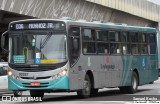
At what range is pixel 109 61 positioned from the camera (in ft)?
75.2

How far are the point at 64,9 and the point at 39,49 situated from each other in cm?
2280

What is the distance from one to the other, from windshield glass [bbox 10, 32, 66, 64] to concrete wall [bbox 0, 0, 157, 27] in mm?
13847

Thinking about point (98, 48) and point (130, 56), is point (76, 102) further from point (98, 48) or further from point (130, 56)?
point (130, 56)

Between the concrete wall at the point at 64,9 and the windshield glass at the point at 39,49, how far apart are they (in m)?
13.8

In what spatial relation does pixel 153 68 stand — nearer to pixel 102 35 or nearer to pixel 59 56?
pixel 102 35

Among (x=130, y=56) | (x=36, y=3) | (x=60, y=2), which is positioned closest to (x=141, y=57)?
(x=130, y=56)

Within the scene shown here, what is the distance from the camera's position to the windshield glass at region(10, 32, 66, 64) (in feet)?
63.9

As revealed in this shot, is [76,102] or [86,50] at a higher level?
[86,50]

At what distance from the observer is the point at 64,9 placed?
42125 millimetres

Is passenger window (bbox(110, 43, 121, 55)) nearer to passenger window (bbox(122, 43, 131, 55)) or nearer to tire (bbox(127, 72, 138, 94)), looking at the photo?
passenger window (bbox(122, 43, 131, 55))

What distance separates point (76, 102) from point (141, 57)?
7896 millimetres

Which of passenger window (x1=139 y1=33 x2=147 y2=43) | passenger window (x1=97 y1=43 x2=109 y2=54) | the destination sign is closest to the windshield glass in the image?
the destination sign

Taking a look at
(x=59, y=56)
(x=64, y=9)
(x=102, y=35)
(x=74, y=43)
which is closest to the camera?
(x=59, y=56)

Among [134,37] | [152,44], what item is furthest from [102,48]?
[152,44]
